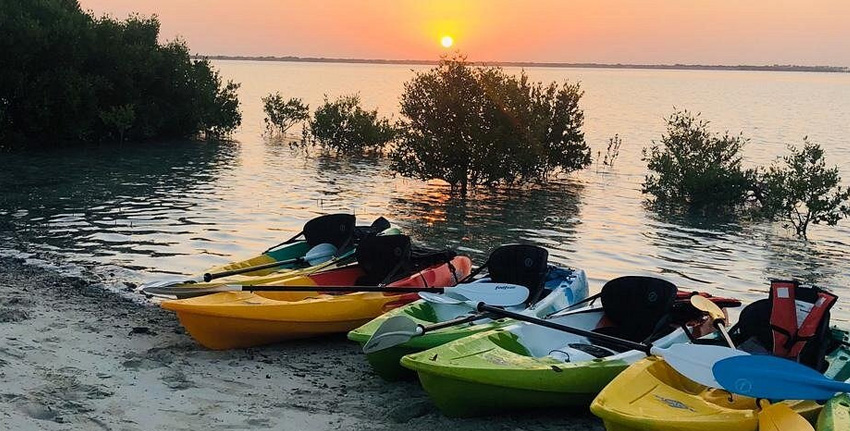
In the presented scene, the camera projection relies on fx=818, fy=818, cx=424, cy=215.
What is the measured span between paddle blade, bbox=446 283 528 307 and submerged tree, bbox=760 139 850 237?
442 inches

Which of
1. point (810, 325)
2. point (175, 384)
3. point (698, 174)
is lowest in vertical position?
point (175, 384)

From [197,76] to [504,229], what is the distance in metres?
20.7

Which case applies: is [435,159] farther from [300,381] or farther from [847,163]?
[847,163]

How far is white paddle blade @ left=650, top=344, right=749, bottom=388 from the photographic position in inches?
217

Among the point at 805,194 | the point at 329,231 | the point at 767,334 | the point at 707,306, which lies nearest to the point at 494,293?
the point at 707,306

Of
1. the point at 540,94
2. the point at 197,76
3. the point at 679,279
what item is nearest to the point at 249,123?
the point at 197,76

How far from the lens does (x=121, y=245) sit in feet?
41.5

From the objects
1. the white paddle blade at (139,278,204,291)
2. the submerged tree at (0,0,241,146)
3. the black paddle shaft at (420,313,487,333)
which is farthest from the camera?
the submerged tree at (0,0,241,146)

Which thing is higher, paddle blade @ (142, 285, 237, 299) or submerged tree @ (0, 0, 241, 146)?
submerged tree @ (0, 0, 241, 146)

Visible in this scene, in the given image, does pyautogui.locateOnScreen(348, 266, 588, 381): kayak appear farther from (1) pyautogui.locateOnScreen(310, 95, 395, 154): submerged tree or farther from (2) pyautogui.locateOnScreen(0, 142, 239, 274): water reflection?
(1) pyautogui.locateOnScreen(310, 95, 395, 154): submerged tree

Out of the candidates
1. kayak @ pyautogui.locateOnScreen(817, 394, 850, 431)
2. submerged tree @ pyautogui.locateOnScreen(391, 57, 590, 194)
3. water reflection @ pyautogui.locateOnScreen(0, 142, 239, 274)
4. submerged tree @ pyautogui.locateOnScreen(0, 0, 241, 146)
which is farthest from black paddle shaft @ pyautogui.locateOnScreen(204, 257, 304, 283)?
submerged tree @ pyautogui.locateOnScreen(0, 0, 241, 146)

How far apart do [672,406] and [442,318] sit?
283cm

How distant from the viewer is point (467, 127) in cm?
2039

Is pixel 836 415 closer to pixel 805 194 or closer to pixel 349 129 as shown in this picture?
pixel 805 194
